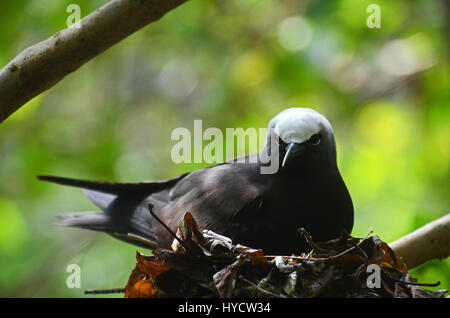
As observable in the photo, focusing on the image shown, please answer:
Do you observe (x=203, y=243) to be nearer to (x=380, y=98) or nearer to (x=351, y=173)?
(x=351, y=173)

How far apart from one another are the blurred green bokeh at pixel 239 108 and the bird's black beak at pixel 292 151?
7.38 feet

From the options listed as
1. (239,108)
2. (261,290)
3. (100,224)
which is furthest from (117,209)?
(239,108)

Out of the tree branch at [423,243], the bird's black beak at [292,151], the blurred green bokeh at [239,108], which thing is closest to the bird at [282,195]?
the bird's black beak at [292,151]

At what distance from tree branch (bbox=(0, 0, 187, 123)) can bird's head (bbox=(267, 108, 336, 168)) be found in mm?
1016

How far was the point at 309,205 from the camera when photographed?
2984 mm

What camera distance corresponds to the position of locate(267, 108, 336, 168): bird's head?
294cm

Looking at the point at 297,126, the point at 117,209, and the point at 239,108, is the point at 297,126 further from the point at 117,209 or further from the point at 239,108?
the point at 239,108

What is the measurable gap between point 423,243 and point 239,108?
3.68 m

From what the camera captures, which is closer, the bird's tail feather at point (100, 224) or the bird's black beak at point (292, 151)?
the bird's black beak at point (292, 151)

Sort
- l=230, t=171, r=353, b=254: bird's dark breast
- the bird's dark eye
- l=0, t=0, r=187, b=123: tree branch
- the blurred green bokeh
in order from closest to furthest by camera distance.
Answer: l=0, t=0, r=187, b=123: tree branch → l=230, t=171, r=353, b=254: bird's dark breast → the bird's dark eye → the blurred green bokeh

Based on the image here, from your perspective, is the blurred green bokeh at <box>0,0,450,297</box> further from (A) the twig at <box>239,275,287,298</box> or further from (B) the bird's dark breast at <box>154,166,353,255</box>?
(A) the twig at <box>239,275,287,298</box>

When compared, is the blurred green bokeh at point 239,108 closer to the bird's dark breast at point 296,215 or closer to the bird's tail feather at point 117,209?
the bird's tail feather at point 117,209

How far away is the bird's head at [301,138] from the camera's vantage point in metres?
2.94

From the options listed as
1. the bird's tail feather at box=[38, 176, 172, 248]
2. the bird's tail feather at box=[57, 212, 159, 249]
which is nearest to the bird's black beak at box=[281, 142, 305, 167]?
the bird's tail feather at box=[38, 176, 172, 248]
